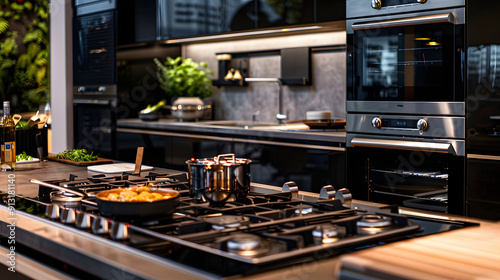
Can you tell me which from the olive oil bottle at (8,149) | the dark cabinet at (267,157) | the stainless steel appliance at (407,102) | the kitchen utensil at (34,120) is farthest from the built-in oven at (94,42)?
the olive oil bottle at (8,149)

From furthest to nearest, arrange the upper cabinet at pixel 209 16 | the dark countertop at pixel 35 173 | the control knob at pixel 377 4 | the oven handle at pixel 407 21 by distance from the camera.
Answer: the upper cabinet at pixel 209 16 → the control knob at pixel 377 4 → the oven handle at pixel 407 21 → the dark countertop at pixel 35 173

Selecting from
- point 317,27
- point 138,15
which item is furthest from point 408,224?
point 138,15

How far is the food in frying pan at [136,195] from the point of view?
4.31 feet

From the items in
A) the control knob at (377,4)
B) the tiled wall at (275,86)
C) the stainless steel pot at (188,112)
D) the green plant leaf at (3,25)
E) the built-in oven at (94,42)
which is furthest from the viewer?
the green plant leaf at (3,25)

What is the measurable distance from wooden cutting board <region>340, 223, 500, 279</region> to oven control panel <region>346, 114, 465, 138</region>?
1814mm

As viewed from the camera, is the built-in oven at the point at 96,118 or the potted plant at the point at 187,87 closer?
the potted plant at the point at 187,87

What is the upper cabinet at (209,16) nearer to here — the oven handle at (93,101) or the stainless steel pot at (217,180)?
the oven handle at (93,101)

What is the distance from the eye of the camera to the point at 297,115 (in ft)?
15.2

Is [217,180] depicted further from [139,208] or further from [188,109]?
[188,109]

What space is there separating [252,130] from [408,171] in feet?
3.85

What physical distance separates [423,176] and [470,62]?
0.65 metres

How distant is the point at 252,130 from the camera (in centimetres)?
399

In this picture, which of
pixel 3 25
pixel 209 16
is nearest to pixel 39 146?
pixel 209 16

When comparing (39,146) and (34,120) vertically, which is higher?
(34,120)
